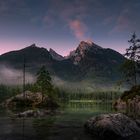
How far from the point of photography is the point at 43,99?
403 ft

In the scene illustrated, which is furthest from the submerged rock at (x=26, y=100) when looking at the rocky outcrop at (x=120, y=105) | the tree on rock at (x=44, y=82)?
the rocky outcrop at (x=120, y=105)

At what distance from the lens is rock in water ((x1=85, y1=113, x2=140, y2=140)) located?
30.0 meters

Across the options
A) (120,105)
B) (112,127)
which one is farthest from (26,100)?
(112,127)

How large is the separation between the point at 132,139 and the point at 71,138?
559cm

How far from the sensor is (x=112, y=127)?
1193 inches

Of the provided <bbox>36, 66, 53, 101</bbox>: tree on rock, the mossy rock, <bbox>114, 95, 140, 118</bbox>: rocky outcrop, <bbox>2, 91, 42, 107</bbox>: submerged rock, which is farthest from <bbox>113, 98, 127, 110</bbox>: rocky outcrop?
<bbox>36, 66, 53, 101</bbox>: tree on rock

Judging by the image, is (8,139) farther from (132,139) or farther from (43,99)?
(43,99)

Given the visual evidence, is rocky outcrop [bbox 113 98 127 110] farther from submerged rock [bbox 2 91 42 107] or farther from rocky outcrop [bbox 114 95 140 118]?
submerged rock [bbox 2 91 42 107]

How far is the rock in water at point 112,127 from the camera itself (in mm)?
29953

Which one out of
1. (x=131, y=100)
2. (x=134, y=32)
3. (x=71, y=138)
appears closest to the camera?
(x=71, y=138)

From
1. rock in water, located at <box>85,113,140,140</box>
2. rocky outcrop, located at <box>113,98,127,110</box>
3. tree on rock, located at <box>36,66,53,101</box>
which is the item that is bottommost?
rocky outcrop, located at <box>113,98,127,110</box>

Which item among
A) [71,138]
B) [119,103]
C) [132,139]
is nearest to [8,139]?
[71,138]

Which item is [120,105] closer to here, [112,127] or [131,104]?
[131,104]

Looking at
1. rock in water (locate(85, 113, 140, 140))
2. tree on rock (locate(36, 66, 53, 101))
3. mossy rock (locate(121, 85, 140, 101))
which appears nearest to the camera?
rock in water (locate(85, 113, 140, 140))
